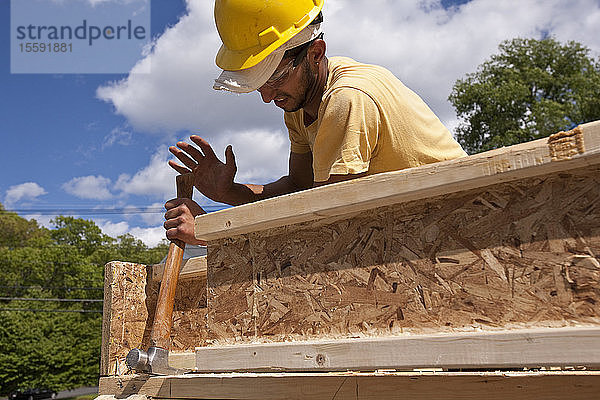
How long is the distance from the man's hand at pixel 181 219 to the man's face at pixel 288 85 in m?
0.66

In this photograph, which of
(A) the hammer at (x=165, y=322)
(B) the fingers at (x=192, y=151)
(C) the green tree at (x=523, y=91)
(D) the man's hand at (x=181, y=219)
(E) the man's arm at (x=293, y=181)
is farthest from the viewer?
(C) the green tree at (x=523, y=91)

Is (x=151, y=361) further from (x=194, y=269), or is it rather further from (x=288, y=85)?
(x=288, y=85)

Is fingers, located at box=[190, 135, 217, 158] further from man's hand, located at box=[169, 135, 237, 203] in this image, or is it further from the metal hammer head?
the metal hammer head

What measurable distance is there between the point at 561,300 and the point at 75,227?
41.7 meters

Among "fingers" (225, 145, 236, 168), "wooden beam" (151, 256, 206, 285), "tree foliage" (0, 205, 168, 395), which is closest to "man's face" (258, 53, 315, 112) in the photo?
"fingers" (225, 145, 236, 168)

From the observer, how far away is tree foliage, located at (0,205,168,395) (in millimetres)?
30688

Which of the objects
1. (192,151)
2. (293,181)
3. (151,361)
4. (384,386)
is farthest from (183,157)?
(384,386)

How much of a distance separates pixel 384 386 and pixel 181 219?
4.37 ft

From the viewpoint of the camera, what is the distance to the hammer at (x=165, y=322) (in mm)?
2553

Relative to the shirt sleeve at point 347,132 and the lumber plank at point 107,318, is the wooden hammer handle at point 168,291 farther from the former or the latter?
the shirt sleeve at point 347,132

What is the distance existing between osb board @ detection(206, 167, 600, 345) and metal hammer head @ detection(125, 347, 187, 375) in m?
0.47

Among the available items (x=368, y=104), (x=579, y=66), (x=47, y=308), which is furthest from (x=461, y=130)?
(x=47, y=308)

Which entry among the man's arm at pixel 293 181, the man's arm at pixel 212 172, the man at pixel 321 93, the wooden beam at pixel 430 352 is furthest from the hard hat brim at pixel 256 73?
the wooden beam at pixel 430 352

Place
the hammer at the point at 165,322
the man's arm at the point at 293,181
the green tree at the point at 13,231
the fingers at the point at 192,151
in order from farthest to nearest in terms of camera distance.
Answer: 1. the green tree at the point at 13,231
2. the man's arm at the point at 293,181
3. the fingers at the point at 192,151
4. the hammer at the point at 165,322
